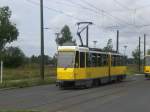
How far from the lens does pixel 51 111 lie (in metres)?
18.6

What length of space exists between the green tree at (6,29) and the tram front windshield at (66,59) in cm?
7812

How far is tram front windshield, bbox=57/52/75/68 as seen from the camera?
1378 inches

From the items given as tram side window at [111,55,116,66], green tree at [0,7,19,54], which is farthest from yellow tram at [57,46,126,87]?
green tree at [0,7,19,54]

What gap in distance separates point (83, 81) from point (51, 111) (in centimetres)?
1753

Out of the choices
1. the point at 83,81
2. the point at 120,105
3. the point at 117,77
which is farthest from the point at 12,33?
the point at 120,105

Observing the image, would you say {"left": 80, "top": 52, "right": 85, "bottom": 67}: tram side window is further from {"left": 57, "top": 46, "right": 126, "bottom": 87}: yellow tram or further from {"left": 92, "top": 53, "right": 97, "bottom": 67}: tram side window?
{"left": 92, "top": 53, "right": 97, "bottom": 67}: tram side window

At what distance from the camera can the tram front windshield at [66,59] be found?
35000 mm

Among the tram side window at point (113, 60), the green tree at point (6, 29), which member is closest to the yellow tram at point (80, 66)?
the tram side window at point (113, 60)

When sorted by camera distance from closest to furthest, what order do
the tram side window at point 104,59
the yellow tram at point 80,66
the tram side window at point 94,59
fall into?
the yellow tram at point 80,66 < the tram side window at point 94,59 < the tram side window at point 104,59

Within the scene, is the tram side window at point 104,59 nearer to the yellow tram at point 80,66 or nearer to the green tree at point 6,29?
the yellow tram at point 80,66

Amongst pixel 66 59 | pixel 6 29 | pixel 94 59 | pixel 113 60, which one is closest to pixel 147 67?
pixel 113 60

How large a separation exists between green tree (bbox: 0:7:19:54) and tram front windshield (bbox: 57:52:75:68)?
78.1 m

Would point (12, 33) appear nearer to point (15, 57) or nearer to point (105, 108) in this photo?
point (15, 57)

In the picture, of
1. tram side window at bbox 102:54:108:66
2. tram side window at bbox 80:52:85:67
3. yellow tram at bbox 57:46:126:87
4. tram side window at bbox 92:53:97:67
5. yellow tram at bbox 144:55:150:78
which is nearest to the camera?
yellow tram at bbox 57:46:126:87
